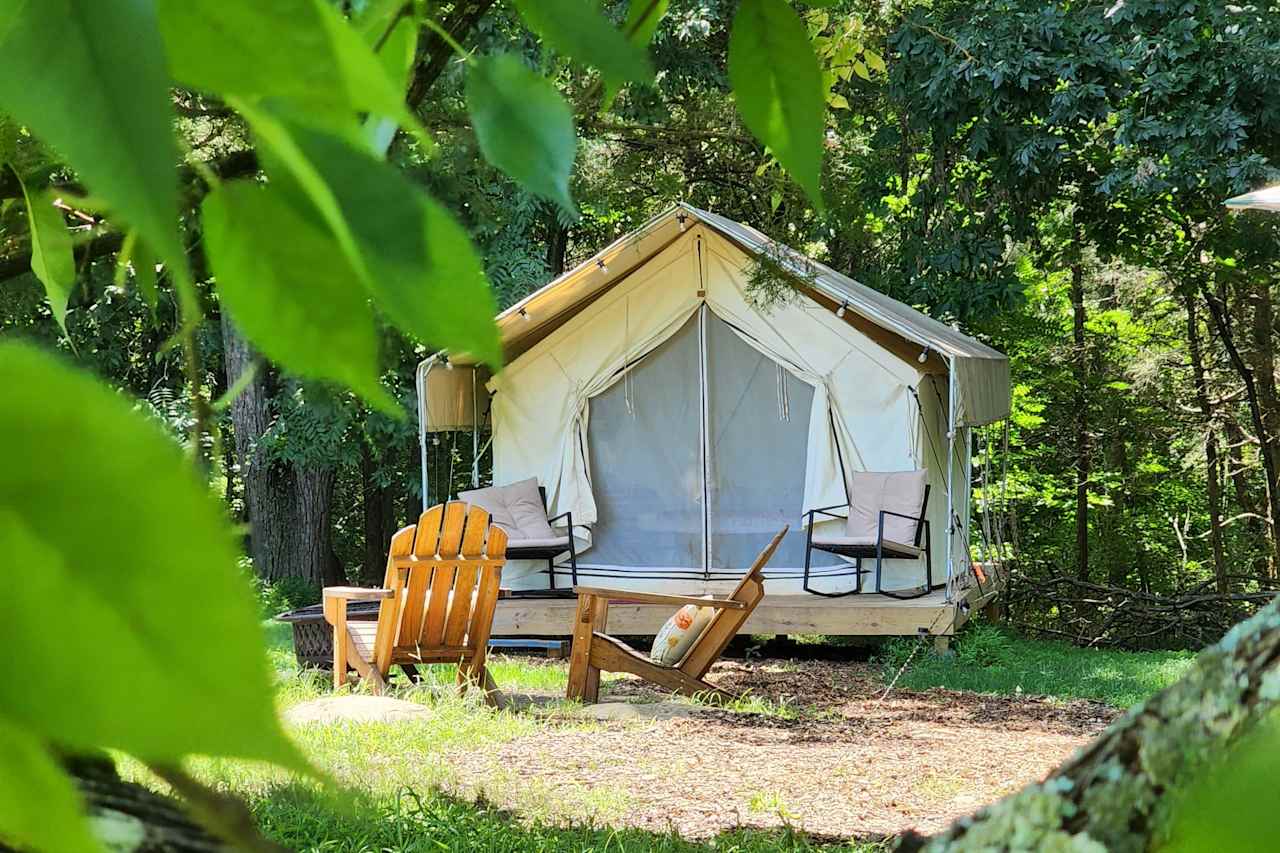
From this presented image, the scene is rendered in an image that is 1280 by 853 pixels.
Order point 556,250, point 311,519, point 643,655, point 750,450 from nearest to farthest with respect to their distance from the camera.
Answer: point 643,655
point 750,450
point 311,519
point 556,250

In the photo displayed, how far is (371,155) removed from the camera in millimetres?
183

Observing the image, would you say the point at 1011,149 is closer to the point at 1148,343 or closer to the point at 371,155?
the point at 1148,343

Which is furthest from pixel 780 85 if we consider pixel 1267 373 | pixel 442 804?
pixel 1267 373

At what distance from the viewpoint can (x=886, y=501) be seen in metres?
9.20

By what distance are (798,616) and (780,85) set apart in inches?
343

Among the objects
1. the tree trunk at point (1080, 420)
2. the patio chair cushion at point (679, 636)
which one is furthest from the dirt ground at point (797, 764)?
A: the tree trunk at point (1080, 420)

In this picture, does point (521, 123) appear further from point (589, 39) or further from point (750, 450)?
point (750, 450)

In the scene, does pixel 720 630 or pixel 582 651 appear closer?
pixel 582 651

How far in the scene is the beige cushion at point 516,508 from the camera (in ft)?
32.2

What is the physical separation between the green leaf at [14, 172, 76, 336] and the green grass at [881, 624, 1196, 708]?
24.3ft

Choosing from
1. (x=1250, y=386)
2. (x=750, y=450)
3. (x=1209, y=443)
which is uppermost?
(x=1250, y=386)

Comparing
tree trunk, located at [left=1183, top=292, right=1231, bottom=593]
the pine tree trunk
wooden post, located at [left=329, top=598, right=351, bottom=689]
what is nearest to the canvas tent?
wooden post, located at [left=329, top=598, right=351, bottom=689]

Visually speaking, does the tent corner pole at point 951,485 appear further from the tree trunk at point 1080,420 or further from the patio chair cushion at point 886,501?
the tree trunk at point 1080,420

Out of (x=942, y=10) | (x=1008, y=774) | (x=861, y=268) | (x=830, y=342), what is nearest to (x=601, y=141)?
(x=830, y=342)
